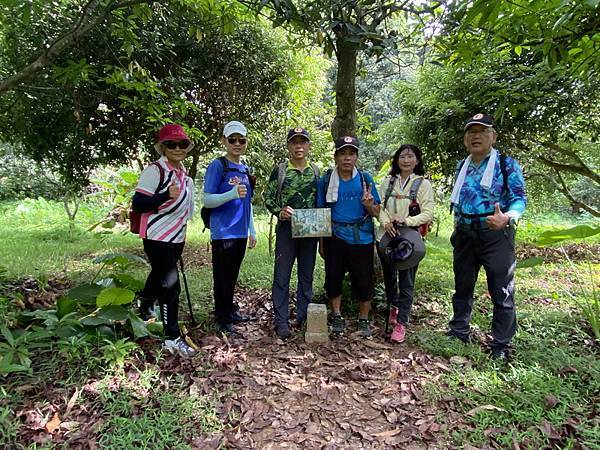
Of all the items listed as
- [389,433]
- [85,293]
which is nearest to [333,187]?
[389,433]

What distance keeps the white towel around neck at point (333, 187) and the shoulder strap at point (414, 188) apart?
556 mm

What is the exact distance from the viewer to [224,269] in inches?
155

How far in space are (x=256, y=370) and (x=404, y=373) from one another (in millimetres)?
1281

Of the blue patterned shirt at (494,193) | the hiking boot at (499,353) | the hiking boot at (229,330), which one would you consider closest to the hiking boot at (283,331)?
the hiking boot at (229,330)

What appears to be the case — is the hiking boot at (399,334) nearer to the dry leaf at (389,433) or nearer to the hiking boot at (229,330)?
the dry leaf at (389,433)

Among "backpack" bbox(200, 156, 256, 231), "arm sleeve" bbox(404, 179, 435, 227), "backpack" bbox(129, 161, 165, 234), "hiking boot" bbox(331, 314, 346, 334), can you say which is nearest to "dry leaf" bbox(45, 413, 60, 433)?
"backpack" bbox(129, 161, 165, 234)

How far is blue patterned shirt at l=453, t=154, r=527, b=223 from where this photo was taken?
11.1 feet

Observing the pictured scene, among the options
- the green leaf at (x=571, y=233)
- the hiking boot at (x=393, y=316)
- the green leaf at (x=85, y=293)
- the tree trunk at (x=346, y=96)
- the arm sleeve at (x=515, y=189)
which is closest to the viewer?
the green leaf at (x=571, y=233)

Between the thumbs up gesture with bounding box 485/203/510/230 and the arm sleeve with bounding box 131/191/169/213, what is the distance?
271cm

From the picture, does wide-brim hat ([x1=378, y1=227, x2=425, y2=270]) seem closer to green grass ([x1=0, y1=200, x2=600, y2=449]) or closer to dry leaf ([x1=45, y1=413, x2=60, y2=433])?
green grass ([x1=0, y1=200, x2=600, y2=449])

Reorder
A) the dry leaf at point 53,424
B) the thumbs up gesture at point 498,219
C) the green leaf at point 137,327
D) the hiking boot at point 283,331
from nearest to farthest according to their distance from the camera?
the dry leaf at point 53,424 < the thumbs up gesture at point 498,219 < the green leaf at point 137,327 < the hiking boot at point 283,331

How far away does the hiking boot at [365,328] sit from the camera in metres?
4.07

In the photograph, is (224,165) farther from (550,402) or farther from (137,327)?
(550,402)

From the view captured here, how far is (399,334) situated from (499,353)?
2.92 ft
